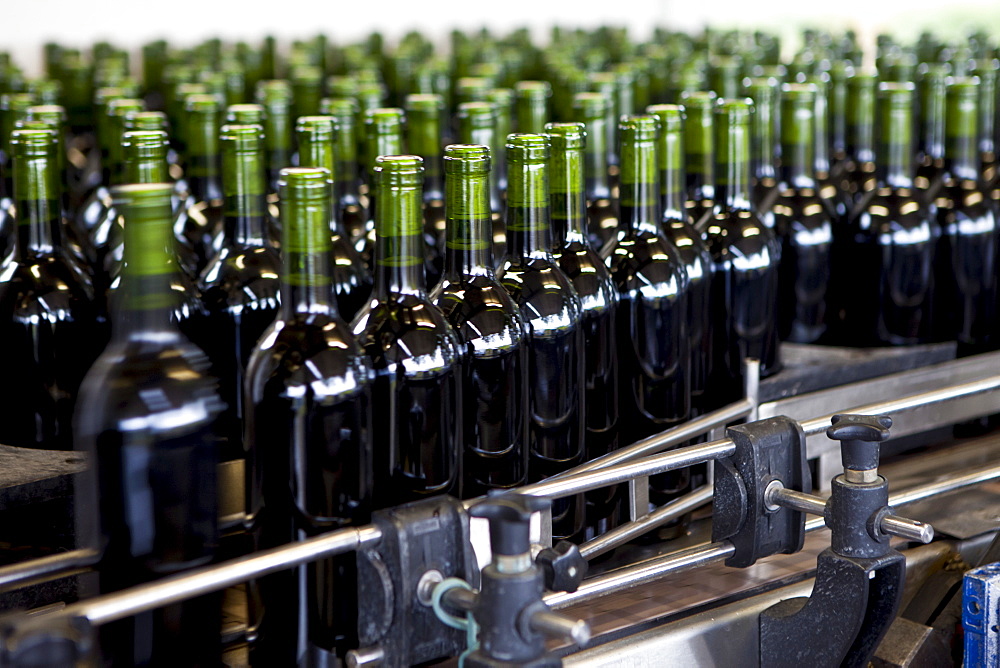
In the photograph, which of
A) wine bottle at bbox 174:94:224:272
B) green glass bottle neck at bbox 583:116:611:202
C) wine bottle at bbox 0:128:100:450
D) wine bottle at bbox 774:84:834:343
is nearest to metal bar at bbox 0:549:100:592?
wine bottle at bbox 0:128:100:450

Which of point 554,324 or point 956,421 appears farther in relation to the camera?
point 956,421

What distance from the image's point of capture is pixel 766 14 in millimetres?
4043

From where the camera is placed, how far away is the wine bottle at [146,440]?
2.17 ft

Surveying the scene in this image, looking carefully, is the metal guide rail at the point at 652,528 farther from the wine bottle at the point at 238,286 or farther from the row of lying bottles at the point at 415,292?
the wine bottle at the point at 238,286

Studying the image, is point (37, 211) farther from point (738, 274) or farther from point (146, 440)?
point (738, 274)

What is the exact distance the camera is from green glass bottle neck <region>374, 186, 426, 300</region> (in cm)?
79

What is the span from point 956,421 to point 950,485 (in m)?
0.26

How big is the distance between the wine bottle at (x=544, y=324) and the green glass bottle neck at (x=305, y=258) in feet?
0.63

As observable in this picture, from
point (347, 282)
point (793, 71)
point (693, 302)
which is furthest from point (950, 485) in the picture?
point (793, 71)

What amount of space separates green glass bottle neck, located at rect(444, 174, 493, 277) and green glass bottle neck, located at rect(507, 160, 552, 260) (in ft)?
0.16

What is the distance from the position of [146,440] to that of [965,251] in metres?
0.96

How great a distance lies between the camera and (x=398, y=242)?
2.67 ft

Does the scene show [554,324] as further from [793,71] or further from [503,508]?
[793,71]

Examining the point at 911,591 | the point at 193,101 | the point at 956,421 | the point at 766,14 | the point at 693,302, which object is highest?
the point at 766,14
